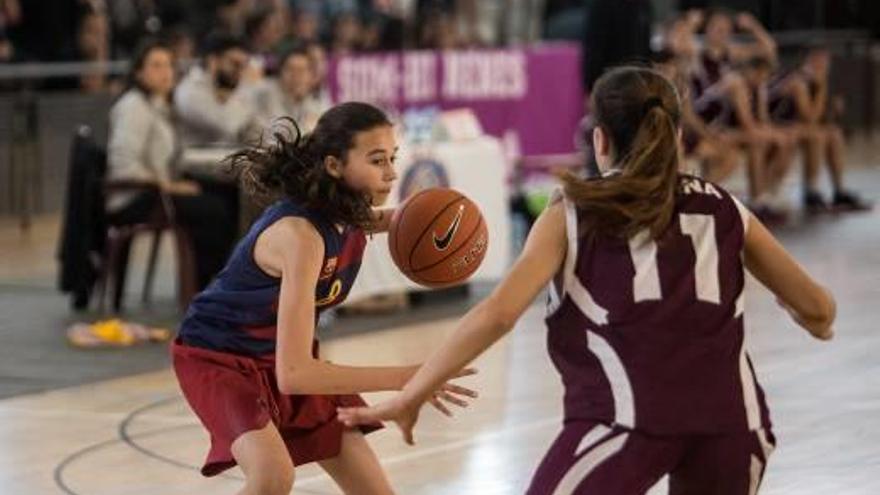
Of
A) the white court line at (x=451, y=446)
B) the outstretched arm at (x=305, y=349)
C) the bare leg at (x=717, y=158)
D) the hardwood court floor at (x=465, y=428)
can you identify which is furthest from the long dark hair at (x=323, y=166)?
the bare leg at (x=717, y=158)

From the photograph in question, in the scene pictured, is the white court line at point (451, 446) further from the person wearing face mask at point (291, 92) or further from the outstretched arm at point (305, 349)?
the person wearing face mask at point (291, 92)

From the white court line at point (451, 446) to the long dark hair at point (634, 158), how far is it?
3.38m

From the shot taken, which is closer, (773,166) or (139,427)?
(139,427)

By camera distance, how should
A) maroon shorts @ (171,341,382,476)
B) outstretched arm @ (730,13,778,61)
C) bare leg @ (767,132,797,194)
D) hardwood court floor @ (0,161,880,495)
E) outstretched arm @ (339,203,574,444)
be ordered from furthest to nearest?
outstretched arm @ (730,13,778,61), bare leg @ (767,132,797,194), hardwood court floor @ (0,161,880,495), maroon shorts @ (171,341,382,476), outstretched arm @ (339,203,574,444)

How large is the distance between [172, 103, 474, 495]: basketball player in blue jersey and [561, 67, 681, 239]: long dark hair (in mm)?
1033

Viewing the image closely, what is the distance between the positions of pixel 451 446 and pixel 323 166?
3.06 meters

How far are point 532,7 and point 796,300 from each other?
19307mm

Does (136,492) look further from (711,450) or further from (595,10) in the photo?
(595,10)

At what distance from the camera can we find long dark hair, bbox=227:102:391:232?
548 centimetres

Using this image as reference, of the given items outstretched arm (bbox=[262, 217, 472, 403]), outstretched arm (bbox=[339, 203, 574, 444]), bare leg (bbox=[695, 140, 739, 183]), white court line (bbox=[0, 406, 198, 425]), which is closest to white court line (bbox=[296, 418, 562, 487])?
white court line (bbox=[0, 406, 198, 425])

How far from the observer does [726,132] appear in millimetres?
17953

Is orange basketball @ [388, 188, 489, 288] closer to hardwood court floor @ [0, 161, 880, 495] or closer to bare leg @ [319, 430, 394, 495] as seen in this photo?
bare leg @ [319, 430, 394, 495]

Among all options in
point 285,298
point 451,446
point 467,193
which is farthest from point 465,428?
point 467,193

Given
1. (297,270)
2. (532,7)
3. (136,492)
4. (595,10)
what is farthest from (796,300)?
(532,7)
